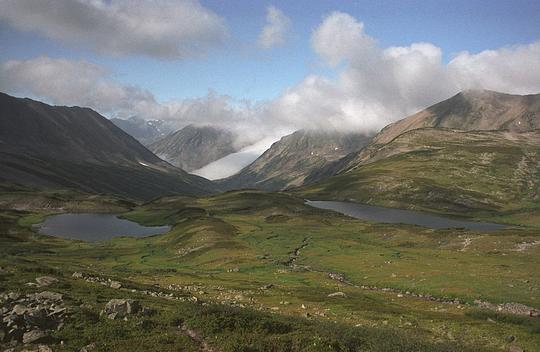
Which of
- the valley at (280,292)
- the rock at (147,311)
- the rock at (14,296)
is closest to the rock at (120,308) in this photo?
the valley at (280,292)

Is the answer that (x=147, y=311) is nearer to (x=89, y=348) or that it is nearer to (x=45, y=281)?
(x=89, y=348)

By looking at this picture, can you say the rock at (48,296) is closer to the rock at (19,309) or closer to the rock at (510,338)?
the rock at (19,309)

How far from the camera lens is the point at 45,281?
1704 inches

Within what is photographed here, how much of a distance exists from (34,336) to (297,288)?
4822 cm

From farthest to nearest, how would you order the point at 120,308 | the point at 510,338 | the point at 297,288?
the point at 297,288
the point at 510,338
the point at 120,308

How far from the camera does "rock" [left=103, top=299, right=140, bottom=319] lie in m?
32.5

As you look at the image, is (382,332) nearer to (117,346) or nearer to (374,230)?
(117,346)

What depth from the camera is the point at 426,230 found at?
143125 mm

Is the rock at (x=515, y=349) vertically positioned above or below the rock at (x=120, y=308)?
below

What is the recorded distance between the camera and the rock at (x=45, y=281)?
4238 centimetres

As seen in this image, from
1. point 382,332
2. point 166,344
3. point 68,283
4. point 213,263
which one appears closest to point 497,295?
point 382,332

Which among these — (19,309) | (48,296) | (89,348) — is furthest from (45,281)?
(89,348)

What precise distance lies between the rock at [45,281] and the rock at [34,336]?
1570 cm

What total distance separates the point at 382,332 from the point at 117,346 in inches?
739
